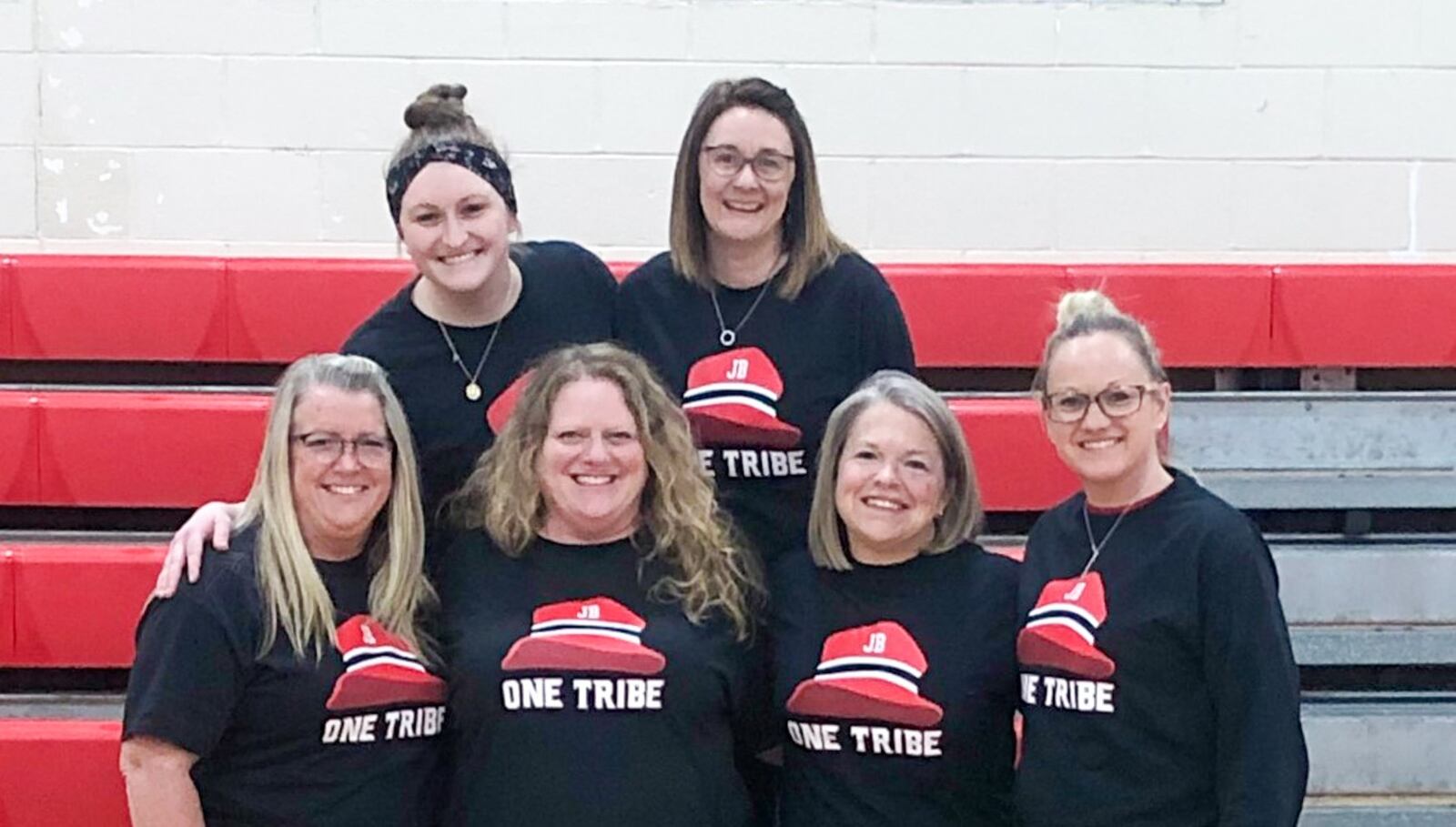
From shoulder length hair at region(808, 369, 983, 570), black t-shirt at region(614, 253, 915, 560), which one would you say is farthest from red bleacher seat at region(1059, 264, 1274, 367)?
shoulder length hair at region(808, 369, 983, 570)

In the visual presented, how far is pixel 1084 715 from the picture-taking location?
1752mm

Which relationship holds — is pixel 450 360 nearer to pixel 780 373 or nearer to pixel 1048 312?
pixel 780 373

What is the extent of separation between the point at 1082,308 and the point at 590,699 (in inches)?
28.7

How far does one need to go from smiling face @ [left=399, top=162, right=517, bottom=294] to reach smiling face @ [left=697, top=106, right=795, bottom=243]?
0.95 ft

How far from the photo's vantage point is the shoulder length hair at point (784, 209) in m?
2.14

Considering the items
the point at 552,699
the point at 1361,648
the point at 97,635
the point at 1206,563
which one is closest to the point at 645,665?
the point at 552,699

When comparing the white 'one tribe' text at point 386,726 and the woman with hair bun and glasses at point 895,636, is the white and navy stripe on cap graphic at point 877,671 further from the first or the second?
the white 'one tribe' text at point 386,726

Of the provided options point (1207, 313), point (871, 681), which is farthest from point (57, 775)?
point (1207, 313)

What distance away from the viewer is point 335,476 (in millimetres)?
1857

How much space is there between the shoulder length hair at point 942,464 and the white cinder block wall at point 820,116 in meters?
1.95

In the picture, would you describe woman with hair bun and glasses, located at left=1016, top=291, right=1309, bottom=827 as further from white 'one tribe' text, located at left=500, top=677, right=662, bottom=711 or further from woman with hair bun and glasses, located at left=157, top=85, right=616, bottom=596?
woman with hair bun and glasses, located at left=157, top=85, right=616, bottom=596

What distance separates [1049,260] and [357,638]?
2.46 m

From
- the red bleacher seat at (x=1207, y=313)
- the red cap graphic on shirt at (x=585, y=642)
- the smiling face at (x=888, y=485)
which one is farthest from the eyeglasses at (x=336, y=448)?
the red bleacher seat at (x=1207, y=313)

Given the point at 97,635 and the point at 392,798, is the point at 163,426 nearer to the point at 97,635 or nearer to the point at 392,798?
the point at 97,635
